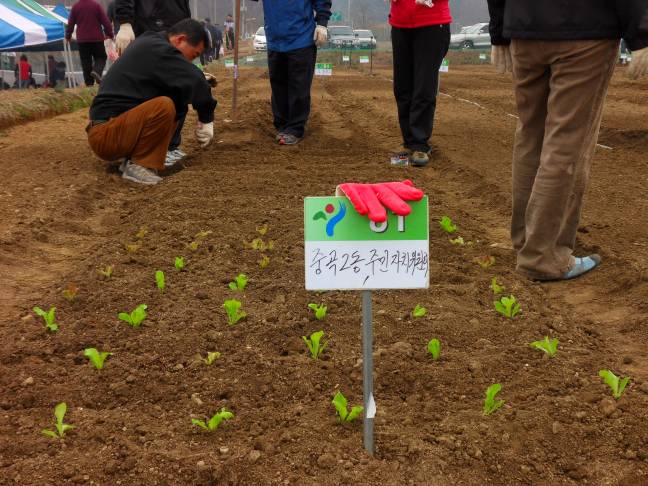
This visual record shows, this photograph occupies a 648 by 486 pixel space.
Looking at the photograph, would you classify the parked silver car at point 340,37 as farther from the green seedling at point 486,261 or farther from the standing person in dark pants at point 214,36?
the green seedling at point 486,261

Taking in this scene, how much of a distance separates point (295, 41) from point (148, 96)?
1793 mm

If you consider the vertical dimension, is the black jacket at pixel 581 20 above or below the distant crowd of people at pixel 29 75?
above

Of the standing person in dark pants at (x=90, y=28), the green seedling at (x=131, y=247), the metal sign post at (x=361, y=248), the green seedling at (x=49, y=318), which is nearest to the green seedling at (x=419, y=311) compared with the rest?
the metal sign post at (x=361, y=248)

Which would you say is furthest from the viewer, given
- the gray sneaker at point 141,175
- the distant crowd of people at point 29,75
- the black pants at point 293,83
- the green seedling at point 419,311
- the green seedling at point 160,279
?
the distant crowd of people at point 29,75

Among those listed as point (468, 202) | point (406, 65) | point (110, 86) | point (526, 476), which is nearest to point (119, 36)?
point (110, 86)

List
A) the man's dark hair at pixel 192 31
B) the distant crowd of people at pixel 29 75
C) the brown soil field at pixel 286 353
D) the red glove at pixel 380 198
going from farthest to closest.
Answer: the distant crowd of people at pixel 29 75, the man's dark hair at pixel 192 31, the brown soil field at pixel 286 353, the red glove at pixel 380 198

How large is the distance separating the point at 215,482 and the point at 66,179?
4255 millimetres

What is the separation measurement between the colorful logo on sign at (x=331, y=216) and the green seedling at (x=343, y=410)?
62 cm

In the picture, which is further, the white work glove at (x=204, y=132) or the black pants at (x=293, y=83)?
the black pants at (x=293, y=83)

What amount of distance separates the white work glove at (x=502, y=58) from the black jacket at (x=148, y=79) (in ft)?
8.47

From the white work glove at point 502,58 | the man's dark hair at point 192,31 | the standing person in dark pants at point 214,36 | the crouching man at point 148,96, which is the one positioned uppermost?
the man's dark hair at point 192,31

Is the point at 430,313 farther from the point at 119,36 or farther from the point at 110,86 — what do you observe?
the point at 119,36

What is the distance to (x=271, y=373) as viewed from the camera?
2.49 m

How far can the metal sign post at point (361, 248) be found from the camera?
1.78 metres
